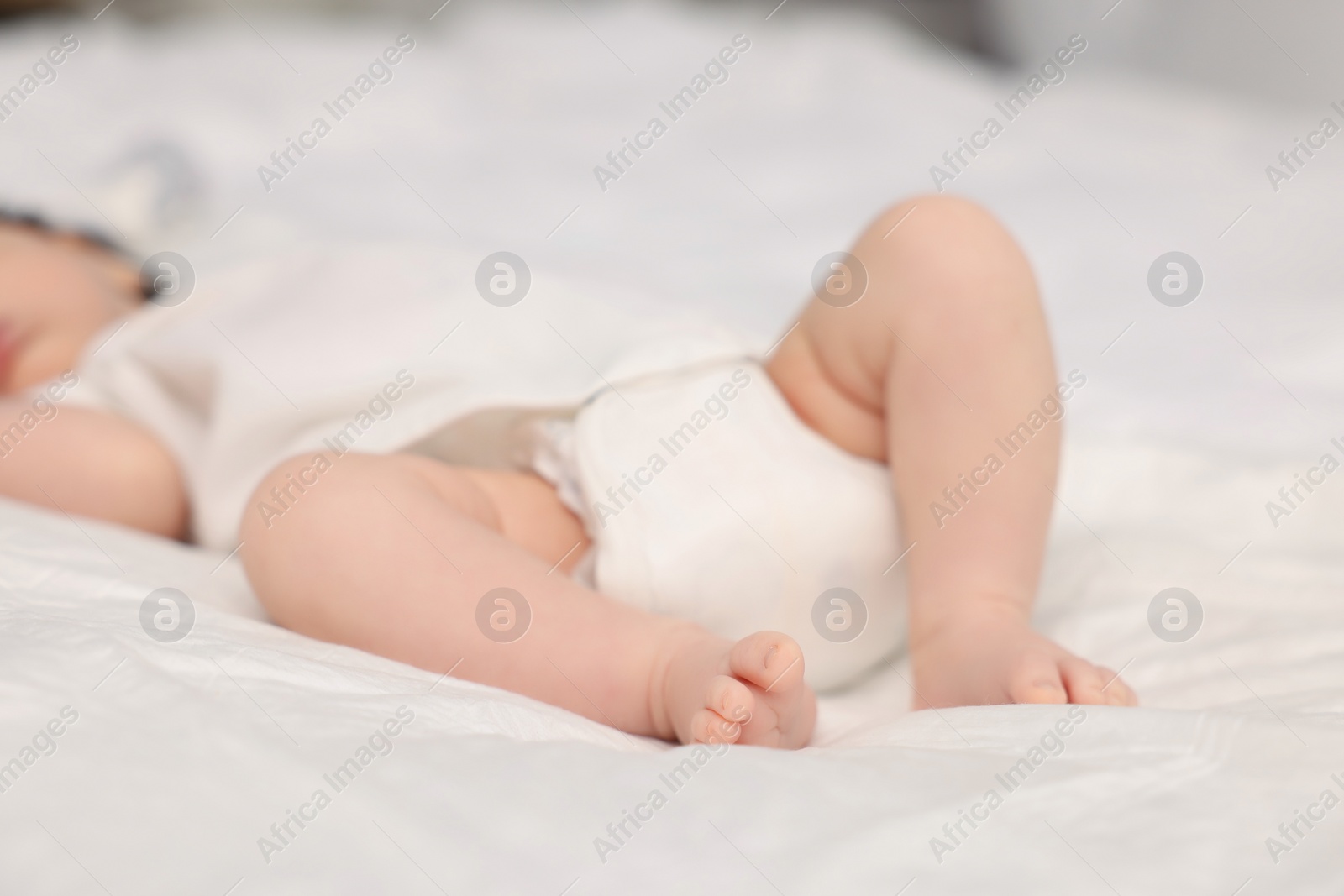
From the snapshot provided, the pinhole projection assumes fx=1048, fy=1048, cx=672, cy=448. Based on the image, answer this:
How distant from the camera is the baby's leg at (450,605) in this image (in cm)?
63

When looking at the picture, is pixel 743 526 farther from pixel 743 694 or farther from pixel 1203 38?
pixel 1203 38

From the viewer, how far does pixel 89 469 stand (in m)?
0.94

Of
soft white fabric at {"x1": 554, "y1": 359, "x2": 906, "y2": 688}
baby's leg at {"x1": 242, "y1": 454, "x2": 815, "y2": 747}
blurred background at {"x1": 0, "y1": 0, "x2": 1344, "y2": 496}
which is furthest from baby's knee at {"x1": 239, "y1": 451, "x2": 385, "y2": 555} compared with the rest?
blurred background at {"x1": 0, "y1": 0, "x2": 1344, "y2": 496}

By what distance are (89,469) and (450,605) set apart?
1.59ft

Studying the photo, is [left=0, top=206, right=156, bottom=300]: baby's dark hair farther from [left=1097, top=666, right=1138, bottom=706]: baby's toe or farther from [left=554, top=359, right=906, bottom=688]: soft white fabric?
[left=1097, top=666, right=1138, bottom=706]: baby's toe

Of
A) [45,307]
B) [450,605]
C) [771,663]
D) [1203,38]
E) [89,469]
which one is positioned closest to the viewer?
[771,663]

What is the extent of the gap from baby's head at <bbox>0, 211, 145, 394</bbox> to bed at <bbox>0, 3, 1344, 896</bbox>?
18 centimetres

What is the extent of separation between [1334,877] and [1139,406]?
795 millimetres

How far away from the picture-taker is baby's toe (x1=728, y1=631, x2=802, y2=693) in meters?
0.55

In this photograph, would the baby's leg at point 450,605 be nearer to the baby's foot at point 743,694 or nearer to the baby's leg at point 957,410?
the baby's foot at point 743,694

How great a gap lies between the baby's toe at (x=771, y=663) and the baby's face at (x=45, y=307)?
0.95 m

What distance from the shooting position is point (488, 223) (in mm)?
1670

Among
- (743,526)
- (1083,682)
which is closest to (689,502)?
(743,526)

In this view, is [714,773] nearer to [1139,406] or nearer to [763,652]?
[763,652]
